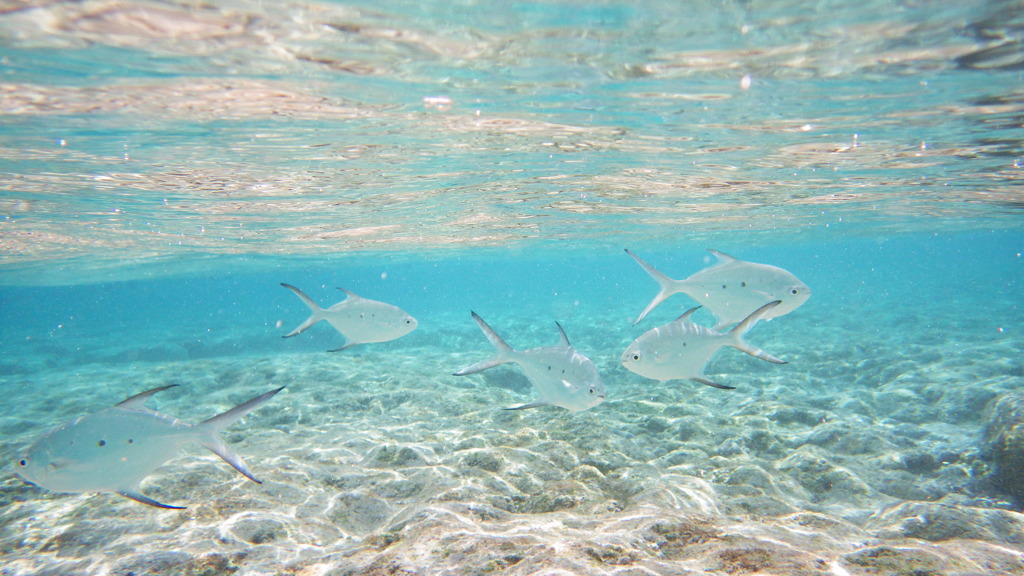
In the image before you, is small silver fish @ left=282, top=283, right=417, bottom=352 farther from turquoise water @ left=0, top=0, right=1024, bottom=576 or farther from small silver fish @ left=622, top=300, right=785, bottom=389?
small silver fish @ left=622, top=300, right=785, bottom=389

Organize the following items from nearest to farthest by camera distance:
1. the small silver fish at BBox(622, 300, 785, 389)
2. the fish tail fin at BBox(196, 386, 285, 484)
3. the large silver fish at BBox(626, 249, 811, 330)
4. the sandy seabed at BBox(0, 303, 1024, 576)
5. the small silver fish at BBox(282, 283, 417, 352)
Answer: the sandy seabed at BBox(0, 303, 1024, 576) < the fish tail fin at BBox(196, 386, 285, 484) < the small silver fish at BBox(622, 300, 785, 389) < the large silver fish at BBox(626, 249, 811, 330) < the small silver fish at BBox(282, 283, 417, 352)

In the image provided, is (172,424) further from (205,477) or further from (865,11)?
(865,11)

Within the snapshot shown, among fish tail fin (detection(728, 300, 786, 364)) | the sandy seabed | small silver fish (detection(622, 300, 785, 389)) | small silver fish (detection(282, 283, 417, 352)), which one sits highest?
fish tail fin (detection(728, 300, 786, 364))

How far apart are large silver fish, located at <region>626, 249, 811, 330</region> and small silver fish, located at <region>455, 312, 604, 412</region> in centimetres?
121

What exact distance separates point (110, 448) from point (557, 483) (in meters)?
4.91

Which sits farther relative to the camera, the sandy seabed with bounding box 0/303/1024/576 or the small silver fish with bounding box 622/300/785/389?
the small silver fish with bounding box 622/300/785/389

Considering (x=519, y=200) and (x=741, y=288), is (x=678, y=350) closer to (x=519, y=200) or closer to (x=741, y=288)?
(x=741, y=288)

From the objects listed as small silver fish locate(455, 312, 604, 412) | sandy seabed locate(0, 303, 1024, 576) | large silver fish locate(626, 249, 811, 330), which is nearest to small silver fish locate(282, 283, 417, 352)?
small silver fish locate(455, 312, 604, 412)

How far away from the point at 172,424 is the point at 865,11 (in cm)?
965

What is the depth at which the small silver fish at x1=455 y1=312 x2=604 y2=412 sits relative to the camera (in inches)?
202

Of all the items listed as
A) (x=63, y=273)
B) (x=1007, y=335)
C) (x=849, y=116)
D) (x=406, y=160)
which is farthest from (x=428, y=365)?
(x=63, y=273)

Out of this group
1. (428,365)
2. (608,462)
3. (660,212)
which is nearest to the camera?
(608,462)

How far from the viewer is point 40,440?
14.0 ft

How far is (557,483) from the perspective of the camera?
6141 millimetres
